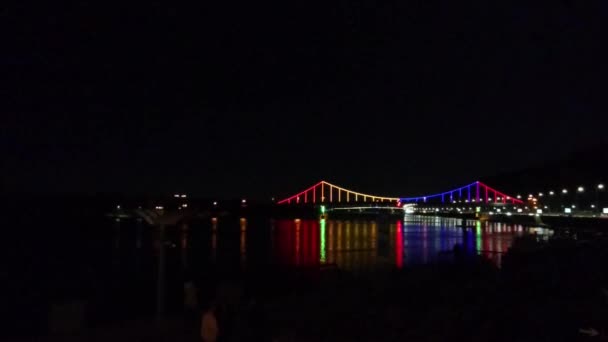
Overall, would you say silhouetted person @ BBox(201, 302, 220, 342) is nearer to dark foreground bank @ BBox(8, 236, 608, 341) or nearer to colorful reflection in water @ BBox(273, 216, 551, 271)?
dark foreground bank @ BBox(8, 236, 608, 341)

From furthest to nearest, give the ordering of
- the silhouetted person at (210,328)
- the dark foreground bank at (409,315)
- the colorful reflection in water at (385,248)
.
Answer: the colorful reflection in water at (385,248)
the dark foreground bank at (409,315)
the silhouetted person at (210,328)

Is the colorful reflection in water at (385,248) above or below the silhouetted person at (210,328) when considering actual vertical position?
below

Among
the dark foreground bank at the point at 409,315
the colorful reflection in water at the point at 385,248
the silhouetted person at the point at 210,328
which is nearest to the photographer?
the silhouetted person at the point at 210,328

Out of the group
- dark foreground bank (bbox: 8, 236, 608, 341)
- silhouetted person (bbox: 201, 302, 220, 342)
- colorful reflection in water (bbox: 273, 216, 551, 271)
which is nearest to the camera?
silhouetted person (bbox: 201, 302, 220, 342)

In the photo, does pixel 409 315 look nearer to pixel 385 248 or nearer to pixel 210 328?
pixel 210 328

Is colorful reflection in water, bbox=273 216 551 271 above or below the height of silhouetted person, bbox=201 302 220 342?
below

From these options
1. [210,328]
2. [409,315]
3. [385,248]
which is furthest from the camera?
[385,248]

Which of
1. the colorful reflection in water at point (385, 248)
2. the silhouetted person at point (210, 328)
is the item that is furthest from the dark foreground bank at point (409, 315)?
the colorful reflection in water at point (385, 248)

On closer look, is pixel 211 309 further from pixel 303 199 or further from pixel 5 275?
pixel 303 199

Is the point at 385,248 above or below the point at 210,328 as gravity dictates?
above

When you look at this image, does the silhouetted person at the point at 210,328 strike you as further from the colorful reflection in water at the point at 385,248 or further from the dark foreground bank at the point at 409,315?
the colorful reflection in water at the point at 385,248

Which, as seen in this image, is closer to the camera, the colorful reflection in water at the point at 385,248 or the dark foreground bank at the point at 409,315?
the dark foreground bank at the point at 409,315

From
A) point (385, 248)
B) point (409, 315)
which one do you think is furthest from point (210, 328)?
point (385, 248)

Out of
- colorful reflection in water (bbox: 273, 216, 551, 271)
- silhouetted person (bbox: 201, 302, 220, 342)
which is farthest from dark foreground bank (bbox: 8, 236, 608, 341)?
colorful reflection in water (bbox: 273, 216, 551, 271)
